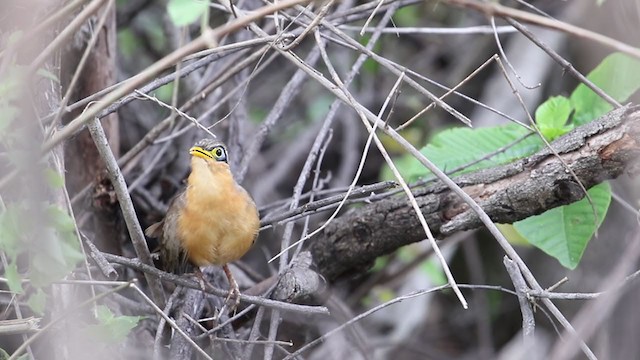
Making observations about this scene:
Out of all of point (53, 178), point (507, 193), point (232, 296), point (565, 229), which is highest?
point (53, 178)

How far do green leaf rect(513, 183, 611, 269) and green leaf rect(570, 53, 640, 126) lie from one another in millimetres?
476

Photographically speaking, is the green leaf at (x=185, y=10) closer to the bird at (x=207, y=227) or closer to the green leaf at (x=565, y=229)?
the bird at (x=207, y=227)

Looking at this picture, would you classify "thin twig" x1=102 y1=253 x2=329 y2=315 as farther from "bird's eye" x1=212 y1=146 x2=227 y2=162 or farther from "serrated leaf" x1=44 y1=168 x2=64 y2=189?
"serrated leaf" x1=44 y1=168 x2=64 y2=189

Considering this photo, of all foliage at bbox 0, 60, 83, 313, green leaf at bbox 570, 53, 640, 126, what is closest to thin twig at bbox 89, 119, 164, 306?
foliage at bbox 0, 60, 83, 313

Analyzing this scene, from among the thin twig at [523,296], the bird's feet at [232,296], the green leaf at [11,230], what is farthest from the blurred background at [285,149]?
the thin twig at [523,296]

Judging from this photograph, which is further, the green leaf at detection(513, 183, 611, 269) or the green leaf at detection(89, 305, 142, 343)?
the green leaf at detection(513, 183, 611, 269)

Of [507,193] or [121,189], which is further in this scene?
[507,193]

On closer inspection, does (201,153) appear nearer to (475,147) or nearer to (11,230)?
(475,147)

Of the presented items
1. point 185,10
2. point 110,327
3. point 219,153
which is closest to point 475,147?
point 219,153

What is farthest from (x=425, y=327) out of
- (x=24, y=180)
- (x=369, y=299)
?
(x=24, y=180)

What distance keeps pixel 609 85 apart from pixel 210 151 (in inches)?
70.3

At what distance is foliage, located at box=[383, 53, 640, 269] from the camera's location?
12.4ft

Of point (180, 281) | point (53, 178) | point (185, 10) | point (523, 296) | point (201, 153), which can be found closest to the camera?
point (185, 10)

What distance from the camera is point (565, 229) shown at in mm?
3805
